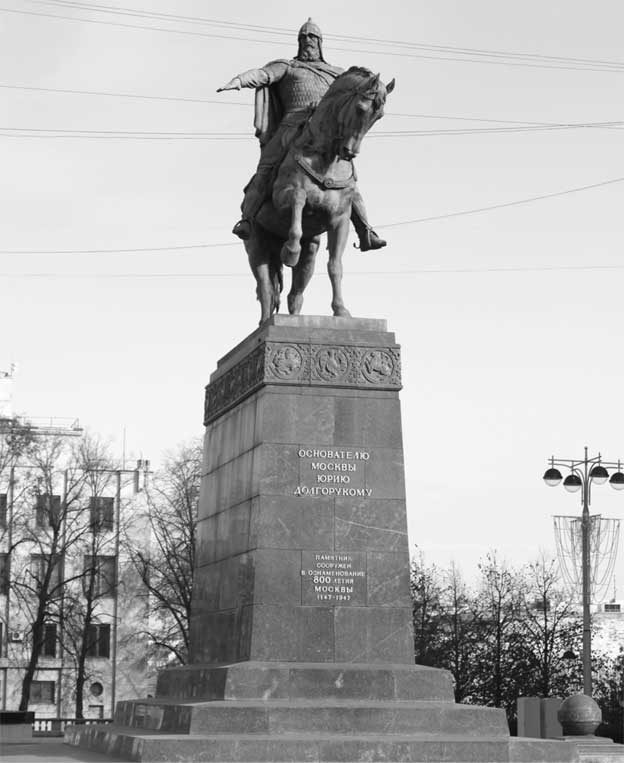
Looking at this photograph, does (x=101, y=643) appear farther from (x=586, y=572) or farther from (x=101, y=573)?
(x=586, y=572)

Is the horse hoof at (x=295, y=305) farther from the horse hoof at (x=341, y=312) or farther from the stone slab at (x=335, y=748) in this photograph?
the stone slab at (x=335, y=748)

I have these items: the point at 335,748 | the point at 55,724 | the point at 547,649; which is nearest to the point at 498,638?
the point at 547,649

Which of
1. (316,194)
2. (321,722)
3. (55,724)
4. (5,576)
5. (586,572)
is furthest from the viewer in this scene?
(5,576)

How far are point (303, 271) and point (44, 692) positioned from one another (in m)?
51.5

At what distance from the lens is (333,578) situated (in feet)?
57.4

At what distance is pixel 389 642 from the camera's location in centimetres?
1733

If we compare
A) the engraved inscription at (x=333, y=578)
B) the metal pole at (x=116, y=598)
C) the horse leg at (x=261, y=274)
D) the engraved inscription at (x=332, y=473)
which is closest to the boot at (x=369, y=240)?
the horse leg at (x=261, y=274)

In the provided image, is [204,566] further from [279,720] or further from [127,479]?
[127,479]

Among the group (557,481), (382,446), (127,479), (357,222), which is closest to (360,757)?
(382,446)

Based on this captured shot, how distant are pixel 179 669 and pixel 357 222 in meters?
6.55

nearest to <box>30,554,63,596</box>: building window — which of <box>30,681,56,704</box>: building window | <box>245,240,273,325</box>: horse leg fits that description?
<box>30,681,56,704</box>: building window

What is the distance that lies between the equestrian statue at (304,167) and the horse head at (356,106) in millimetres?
13

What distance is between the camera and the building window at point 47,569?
5494 cm

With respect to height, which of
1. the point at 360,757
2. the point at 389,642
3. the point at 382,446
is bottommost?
the point at 360,757
